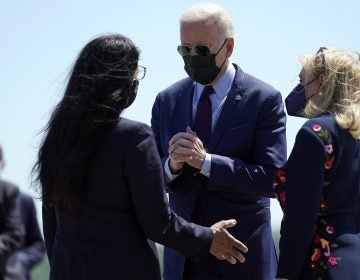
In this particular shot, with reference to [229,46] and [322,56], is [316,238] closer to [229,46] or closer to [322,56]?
[322,56]

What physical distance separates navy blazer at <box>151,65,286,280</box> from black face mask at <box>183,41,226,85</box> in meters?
0.17

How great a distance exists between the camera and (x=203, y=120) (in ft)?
18.4

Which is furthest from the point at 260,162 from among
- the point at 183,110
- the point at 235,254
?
the point at 235,254

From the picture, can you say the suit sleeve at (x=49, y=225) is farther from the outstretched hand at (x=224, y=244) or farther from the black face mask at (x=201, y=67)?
the black face mask at (x=201, y=67)

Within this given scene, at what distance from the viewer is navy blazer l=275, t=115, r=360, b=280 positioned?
4.43 m

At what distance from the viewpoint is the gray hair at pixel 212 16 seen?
5.64 metres

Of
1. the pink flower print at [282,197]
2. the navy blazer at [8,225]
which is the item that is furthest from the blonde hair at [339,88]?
the navy blazer at [8,225]

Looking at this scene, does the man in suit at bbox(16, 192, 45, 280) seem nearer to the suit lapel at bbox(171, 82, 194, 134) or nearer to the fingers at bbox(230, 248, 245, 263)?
the suit lapel at bbox(171, 82, 194, 134)

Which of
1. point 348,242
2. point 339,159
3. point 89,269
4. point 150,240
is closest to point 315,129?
point 339,159

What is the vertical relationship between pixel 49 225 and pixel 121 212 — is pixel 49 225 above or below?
below

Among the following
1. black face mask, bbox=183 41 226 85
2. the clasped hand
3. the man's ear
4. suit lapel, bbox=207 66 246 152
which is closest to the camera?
the clasped hand

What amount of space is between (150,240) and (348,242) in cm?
101

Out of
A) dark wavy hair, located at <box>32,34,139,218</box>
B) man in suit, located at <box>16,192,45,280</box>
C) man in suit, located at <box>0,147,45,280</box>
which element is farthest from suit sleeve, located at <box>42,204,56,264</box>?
man in suit, located at <box>16,192,45,280</box>

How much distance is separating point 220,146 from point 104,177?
1.39 m
